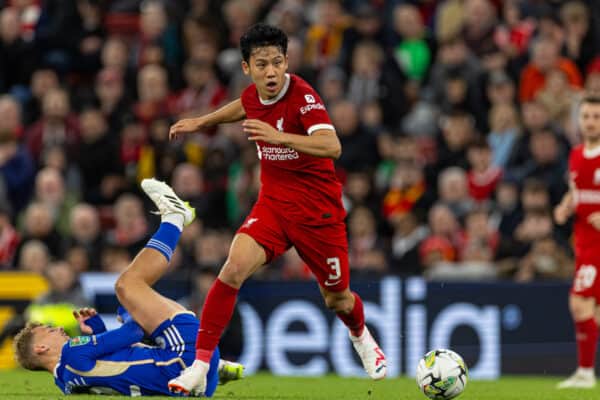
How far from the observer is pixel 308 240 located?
10.3 m

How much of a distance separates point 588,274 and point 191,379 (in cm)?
473

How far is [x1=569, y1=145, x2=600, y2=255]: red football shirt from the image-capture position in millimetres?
12938

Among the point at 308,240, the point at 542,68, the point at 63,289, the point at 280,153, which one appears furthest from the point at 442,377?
the point at 542,68

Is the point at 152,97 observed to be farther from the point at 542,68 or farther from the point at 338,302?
the point at 338,302

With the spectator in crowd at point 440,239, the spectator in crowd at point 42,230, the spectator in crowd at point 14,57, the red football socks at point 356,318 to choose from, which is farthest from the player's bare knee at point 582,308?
the spectator in crowd at point 14,57

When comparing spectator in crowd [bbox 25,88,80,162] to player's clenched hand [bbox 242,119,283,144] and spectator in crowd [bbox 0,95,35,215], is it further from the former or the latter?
player's clenched hand [bbox 242,119,283,144]

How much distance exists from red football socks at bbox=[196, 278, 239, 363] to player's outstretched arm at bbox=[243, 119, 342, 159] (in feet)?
3.64

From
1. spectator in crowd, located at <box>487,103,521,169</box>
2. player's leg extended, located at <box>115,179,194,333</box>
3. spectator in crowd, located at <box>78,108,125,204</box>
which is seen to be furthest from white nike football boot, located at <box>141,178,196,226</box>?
spectator in crowd, located at <box>78,108,125,204</box>

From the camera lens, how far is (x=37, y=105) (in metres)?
19.0

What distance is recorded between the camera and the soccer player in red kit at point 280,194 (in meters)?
9.82

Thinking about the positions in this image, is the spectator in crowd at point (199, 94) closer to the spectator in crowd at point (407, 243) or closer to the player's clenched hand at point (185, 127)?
the spectator in crowd at point (407, 243)

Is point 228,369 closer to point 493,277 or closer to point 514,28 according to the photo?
point 493,277

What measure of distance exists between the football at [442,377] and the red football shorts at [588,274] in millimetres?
3242

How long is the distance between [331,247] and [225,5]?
965 centimetres
